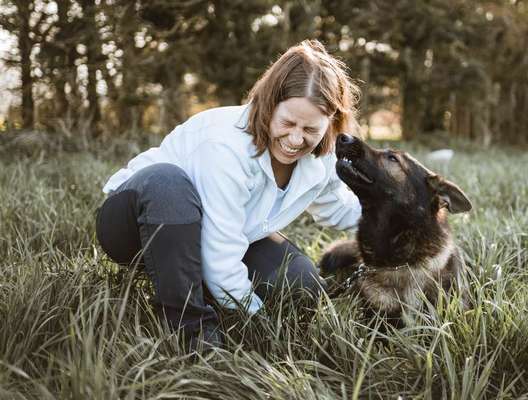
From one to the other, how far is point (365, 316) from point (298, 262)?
421 millimetres

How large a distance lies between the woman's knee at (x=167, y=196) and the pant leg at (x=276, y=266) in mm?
522

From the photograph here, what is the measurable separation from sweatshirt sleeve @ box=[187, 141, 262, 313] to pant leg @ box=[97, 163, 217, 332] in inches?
2.5

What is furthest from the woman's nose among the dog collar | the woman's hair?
the dog collar

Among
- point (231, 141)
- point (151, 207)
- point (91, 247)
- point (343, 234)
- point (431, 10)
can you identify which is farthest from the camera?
point (431, 10)

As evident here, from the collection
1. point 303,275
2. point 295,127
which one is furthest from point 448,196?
point 295,127

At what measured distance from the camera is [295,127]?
7.89ft

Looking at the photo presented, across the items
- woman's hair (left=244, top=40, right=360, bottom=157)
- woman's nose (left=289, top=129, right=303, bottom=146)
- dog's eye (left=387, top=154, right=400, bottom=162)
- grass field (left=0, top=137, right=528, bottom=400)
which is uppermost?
woman's hair (left=244, top=40, right=360, bottom=157)

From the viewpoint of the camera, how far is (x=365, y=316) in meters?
2.72

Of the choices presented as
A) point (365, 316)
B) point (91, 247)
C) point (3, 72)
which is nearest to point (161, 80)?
point (3, 72)

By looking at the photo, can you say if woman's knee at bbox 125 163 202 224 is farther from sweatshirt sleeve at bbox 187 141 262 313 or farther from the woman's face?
the woman's face

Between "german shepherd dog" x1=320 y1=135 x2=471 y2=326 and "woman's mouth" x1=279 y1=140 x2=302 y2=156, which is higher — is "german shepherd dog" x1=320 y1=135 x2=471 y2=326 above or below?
below

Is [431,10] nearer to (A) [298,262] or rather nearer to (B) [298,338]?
(A) [298,262]

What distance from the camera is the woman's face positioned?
237 centimetres

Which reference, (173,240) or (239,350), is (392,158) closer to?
(173,240)
